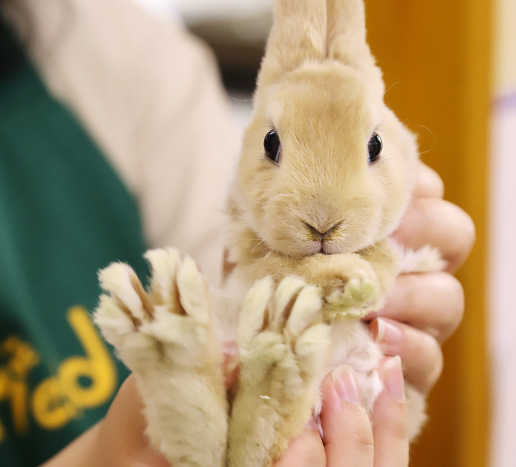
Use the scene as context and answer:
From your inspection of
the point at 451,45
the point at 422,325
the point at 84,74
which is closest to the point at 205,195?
the point at 84,74

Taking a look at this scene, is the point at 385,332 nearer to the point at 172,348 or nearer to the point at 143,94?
the point at 172,348

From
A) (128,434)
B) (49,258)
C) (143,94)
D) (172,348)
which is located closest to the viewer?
(172,348)

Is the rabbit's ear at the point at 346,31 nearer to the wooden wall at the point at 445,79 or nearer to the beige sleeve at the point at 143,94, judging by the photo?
the wooden wall at the point at 445,79

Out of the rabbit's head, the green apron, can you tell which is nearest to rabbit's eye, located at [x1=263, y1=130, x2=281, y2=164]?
the rabbit's head

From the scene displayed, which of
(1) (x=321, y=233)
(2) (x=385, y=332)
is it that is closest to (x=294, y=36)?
(1) (x=321, y=233)

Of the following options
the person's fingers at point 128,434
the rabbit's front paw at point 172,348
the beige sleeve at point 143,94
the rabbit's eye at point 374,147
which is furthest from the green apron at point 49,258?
the rabbit's eye at point 374,147
